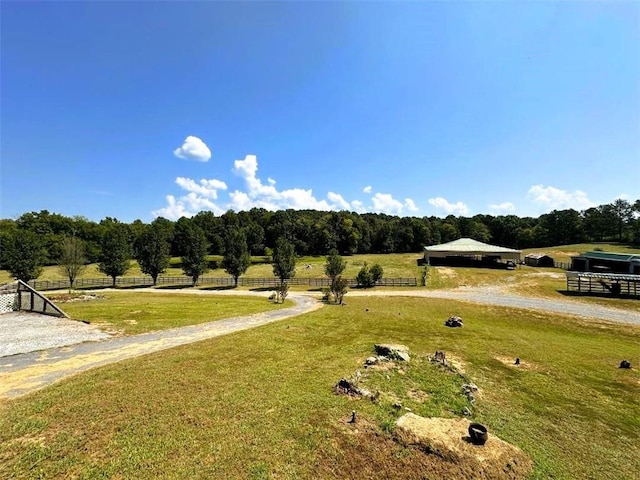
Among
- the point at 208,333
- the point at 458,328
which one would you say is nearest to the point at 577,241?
the point at 458,328

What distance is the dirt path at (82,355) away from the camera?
1202 cm

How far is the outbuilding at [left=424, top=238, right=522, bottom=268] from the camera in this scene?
6378 centimetres

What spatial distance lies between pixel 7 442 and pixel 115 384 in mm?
3427

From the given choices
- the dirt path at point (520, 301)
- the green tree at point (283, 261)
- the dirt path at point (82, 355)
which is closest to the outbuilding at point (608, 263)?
the dirt path at point (520, 301)

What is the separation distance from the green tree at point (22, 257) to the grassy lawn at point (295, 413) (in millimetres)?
51747

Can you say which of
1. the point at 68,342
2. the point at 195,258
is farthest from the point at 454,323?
the point at 195,258

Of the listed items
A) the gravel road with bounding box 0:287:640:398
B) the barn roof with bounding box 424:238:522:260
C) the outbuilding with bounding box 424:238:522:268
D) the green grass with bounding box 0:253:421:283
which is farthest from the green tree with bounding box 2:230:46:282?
the barn roof with bounding box 424:238:522:260

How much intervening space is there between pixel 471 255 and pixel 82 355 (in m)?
68.0

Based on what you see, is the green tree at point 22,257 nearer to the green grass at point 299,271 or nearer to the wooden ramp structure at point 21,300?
the green grass at point 299,271

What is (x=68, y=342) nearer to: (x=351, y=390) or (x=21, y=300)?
(x=21, y=300)

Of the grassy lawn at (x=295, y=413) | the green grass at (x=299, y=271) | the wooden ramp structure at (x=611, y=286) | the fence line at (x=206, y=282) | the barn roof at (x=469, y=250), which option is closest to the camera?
the grassy lawn at (x=295, y=413)

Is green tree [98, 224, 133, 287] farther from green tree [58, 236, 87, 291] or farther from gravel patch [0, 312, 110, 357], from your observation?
gravel patch [0, 312, 110, 357]

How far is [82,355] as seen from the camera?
15.1 m

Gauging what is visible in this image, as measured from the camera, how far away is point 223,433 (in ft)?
27.8
